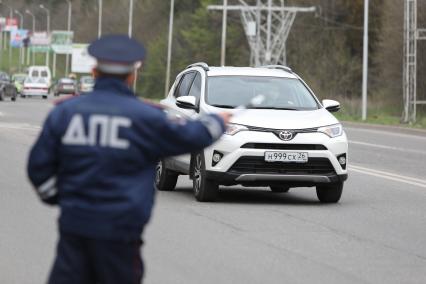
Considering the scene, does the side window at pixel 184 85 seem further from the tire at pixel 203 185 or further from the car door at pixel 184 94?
the tire at pixel 203 185

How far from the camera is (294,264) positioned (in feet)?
34.2

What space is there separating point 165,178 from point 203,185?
187 cm

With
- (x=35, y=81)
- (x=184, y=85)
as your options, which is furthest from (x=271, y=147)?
(x=35, y=81)

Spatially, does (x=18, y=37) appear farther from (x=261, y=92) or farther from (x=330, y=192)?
(x=330, y=192)

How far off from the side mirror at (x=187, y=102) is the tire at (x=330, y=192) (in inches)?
66.2

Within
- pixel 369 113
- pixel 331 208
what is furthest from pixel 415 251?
pixel 369 113

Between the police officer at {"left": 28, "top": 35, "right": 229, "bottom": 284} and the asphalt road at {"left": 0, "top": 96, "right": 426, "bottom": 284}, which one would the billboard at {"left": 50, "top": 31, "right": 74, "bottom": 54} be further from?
the police officer at {"left": 28, "top": 35, "right": 229, "bottom": 284}

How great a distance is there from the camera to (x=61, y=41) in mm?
141375

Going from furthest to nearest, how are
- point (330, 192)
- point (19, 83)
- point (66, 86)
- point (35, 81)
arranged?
point (66, 86) < point (19, 83) < point (35, 81) < point (330, 192)

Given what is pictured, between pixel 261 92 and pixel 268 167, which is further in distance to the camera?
pixel 261 92

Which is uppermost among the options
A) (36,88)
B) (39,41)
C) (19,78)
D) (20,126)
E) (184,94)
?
(39,41)

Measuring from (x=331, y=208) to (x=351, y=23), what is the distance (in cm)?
6709

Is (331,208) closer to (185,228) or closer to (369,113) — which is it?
(185,228)

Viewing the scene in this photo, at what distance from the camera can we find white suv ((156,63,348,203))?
14.9m
